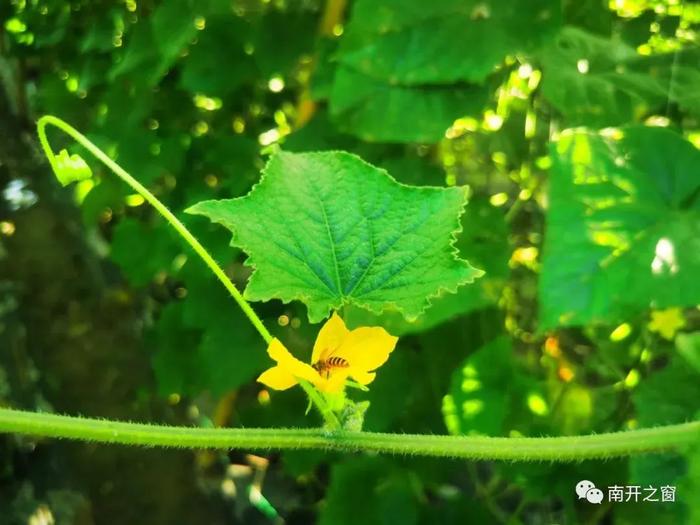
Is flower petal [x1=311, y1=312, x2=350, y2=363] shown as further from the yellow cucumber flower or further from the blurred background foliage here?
the blurred background foliage

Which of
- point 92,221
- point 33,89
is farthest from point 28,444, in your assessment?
point 33,89

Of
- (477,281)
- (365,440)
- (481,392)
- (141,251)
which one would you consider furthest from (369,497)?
(365,440)

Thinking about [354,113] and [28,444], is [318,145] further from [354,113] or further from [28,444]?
[28,444]

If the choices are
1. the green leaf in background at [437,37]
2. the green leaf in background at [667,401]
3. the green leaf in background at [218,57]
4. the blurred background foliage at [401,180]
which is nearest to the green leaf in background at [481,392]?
the blurred background foliage at [401,180]

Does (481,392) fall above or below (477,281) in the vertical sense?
below

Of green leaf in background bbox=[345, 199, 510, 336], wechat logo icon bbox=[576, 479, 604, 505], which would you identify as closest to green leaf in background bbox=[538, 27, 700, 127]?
green leaf in background bbox=[345, 199, 510, 336]

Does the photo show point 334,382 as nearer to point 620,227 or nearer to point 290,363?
point 290,363
